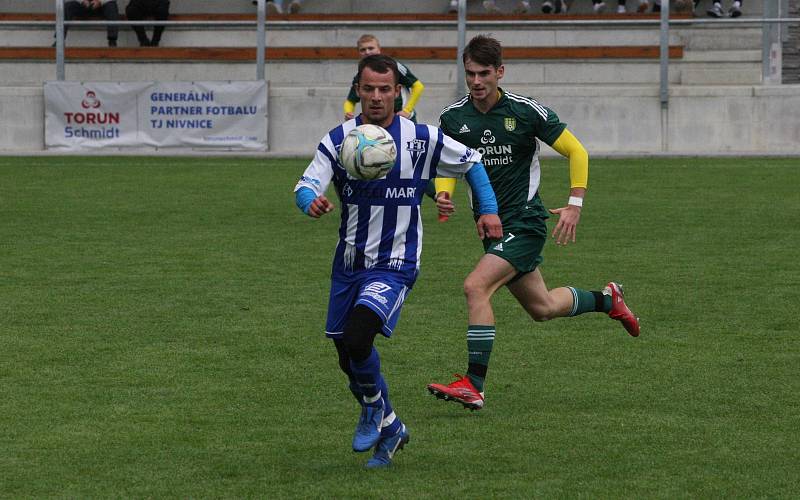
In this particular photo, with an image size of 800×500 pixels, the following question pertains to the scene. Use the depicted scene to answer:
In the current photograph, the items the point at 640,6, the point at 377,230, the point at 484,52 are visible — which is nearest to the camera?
the point at 377,230

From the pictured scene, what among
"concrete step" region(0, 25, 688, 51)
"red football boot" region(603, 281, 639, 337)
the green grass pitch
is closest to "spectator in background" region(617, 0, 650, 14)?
"concrete step" region(0, 25, 688, 51)

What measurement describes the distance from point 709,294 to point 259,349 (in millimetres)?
3790

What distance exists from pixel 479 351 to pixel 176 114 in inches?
702

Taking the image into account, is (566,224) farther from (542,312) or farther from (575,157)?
(542,312)

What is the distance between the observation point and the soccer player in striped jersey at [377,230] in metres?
5.97

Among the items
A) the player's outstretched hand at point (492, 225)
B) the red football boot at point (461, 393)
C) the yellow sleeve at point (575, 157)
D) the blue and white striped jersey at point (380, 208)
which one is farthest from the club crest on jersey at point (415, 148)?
the yellow sleeve at point (575, 157)

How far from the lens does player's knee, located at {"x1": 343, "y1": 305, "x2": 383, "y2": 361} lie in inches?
231

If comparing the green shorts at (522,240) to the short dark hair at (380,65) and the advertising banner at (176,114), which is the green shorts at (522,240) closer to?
the short dark hair at (380,65)

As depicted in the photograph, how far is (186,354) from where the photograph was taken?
8375 millimetres

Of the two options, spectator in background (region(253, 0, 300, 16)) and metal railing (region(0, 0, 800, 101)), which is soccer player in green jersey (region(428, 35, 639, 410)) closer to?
metal railing (region(0, 0, 800, 101))

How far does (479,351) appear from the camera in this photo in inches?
283

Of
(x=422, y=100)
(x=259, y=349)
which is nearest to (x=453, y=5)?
(x=422, y=100)

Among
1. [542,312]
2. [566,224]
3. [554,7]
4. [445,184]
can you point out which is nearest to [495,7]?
[554,7]

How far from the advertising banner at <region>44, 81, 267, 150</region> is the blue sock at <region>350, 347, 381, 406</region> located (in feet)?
60.9
